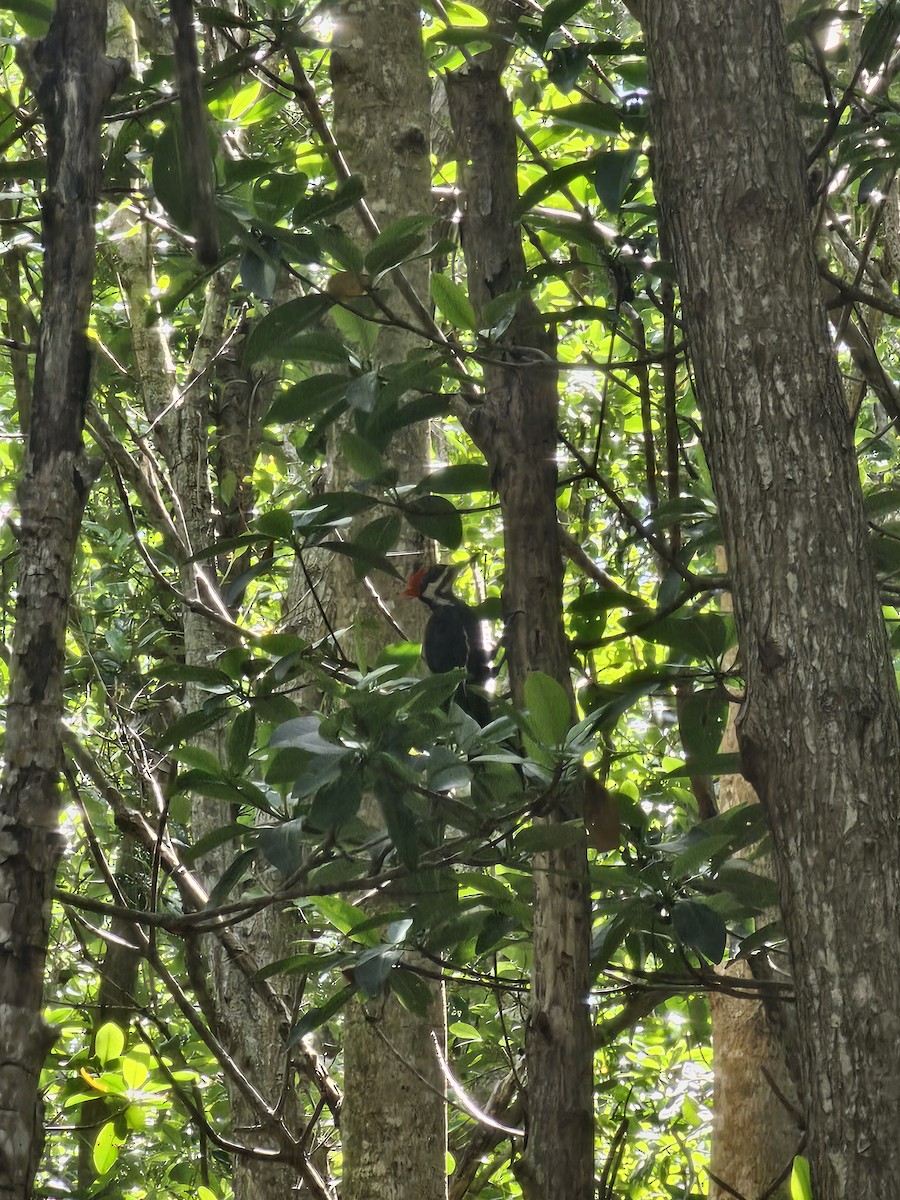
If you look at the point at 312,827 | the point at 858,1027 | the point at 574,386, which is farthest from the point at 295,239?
the point at 574,386

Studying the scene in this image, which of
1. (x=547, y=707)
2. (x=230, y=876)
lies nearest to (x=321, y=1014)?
(x=230, y=876)

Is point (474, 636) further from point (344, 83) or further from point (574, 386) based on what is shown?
point (344, 83)

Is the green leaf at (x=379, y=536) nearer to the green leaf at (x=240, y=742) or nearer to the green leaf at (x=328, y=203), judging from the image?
the green leaf at (x=240, y=742)

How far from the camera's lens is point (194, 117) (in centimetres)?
106

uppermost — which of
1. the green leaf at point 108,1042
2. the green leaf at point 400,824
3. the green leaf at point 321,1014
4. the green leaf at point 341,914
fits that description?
the green leaf at point 400,824

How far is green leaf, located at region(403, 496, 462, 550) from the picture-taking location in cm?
192

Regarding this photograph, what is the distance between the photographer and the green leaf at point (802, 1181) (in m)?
1.27

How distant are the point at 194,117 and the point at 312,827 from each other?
847 millimetres

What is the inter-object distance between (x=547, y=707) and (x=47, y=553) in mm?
615

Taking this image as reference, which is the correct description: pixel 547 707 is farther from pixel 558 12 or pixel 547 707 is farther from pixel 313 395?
pixel 558 12

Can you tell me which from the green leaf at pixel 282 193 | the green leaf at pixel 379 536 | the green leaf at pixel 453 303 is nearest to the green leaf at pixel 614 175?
the green leaf at pixel 453 303

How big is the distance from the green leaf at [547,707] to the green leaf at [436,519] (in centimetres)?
58

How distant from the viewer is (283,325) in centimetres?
174

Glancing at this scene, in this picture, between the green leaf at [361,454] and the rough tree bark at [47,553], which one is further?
the green leaf at [361,454]
